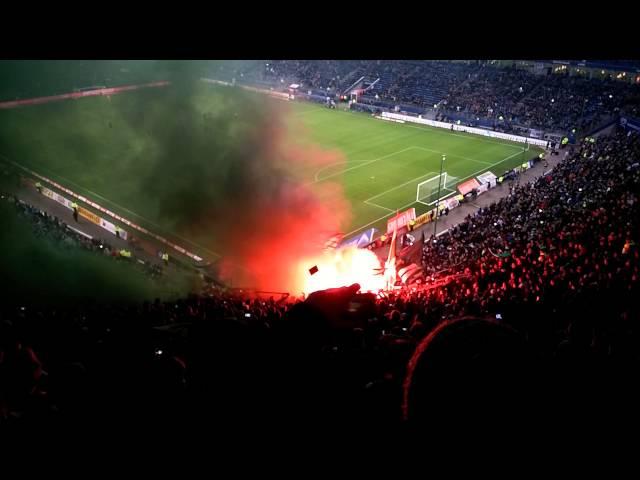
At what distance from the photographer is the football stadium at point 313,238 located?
1.92 metres

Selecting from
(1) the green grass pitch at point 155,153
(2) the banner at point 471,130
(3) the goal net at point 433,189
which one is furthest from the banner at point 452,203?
(2) the banner at point 471,130

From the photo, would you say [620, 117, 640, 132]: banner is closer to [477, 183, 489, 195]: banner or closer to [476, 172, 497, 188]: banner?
[476, 172, 497, 188]: banner

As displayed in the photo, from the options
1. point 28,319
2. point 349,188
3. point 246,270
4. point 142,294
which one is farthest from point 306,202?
point 28,319

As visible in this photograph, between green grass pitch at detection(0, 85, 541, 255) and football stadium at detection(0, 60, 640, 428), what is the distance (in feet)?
0.61

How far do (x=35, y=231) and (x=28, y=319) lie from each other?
11.6m

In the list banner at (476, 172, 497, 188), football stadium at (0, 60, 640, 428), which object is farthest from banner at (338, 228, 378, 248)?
banner at (476, 172, 497, 188)

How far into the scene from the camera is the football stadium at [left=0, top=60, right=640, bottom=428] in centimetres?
192

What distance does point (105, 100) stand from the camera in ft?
109

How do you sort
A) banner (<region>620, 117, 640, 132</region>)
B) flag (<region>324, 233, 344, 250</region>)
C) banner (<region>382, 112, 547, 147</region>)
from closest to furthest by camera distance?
flag (<region>324, 233, 344, 250</region>)
banner (<region>620, 117, 640, 132</region>)
banner (<region>382, 112, 547, 147</region>)

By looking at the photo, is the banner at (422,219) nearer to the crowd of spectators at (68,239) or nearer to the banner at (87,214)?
the crowd of spectators at (68,239)

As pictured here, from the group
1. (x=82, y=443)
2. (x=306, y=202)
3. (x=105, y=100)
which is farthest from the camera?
(x=105, y=100)

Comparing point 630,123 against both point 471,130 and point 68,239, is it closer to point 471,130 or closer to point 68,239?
point 471,130

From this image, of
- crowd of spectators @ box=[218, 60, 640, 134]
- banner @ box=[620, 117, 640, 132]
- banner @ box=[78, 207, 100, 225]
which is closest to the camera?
banner @ box=[78, 207, 100, 225]
